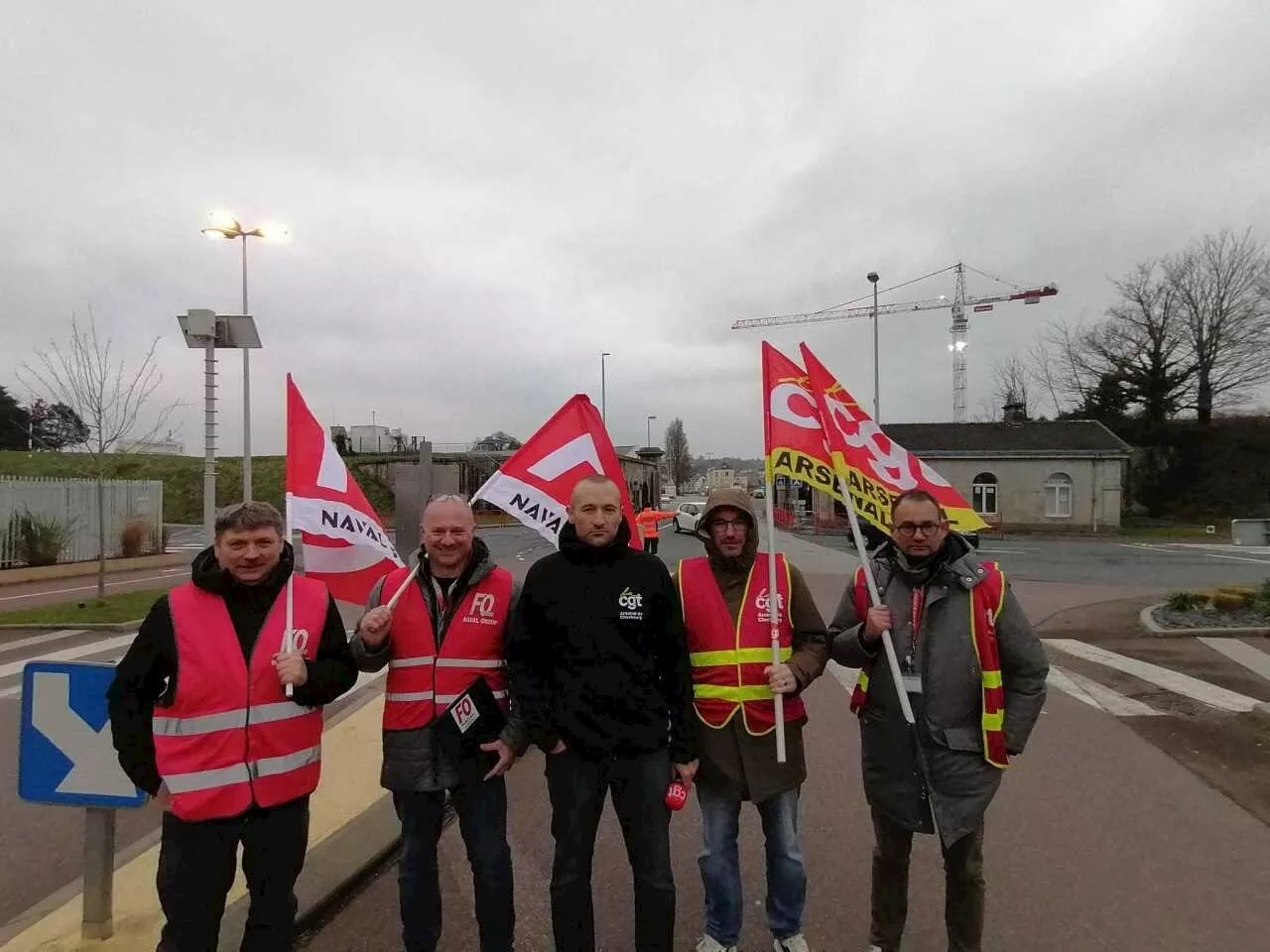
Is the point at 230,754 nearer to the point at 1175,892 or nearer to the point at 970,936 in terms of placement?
the point at 970,936

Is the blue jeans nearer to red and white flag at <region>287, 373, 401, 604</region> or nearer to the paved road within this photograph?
the paved road

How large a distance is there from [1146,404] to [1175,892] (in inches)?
1972

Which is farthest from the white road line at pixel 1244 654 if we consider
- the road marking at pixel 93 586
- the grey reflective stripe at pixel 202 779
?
the road marking at pixel 93 586

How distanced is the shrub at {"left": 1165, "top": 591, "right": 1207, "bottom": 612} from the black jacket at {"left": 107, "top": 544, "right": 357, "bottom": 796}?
41.8 ft

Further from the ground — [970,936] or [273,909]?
[273,909]

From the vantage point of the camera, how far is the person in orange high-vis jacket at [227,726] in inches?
96.3

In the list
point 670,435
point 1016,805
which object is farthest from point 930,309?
point 1016,805

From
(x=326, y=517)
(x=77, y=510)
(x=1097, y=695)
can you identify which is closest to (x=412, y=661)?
(x=326, y=517)

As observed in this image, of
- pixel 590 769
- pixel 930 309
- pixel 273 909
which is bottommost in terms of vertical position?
pixel 273 909

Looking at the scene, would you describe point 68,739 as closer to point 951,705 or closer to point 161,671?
point 161,671

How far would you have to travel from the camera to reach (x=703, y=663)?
303 centimetres

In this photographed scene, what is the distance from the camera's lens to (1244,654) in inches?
344

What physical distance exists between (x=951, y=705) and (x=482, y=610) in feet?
6.23

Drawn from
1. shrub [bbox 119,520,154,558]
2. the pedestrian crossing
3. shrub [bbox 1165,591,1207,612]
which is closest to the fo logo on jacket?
the pedestrian crossing
